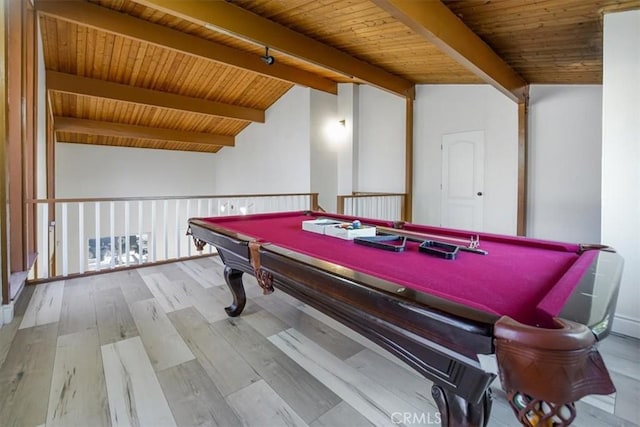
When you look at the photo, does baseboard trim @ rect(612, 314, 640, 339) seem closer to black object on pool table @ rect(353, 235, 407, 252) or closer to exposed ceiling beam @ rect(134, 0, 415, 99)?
black object on pool table @ rect(353, 235, 407, 252)

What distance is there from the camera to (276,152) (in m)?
7.42

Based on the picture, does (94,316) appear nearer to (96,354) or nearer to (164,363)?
(96,354)

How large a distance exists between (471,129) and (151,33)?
4.67 m

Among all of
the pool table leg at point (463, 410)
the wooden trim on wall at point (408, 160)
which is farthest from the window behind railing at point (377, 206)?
the pool table leg at point (463, 410)

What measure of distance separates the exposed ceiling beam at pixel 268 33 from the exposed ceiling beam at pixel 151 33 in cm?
126

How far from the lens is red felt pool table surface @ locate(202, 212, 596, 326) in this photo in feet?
2.95

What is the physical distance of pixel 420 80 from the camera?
5.21 meters

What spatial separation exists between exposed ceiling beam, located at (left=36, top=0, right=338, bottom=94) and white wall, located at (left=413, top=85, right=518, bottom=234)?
2.54 metres

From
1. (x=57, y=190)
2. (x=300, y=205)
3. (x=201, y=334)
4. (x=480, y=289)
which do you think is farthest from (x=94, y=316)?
(x=57, y=190)

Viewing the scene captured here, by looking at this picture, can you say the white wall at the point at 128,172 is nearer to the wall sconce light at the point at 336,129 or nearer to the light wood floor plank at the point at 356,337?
the wall sconce light at the point at 336,129

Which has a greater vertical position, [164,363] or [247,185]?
[247,185]

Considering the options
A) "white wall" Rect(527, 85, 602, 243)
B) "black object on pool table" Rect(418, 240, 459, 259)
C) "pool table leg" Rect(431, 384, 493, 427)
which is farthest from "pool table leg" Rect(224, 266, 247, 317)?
"white wall" Rect(527, 85, 602, 243)

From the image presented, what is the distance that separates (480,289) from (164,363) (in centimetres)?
179

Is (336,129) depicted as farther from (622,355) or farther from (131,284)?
(622,355)
